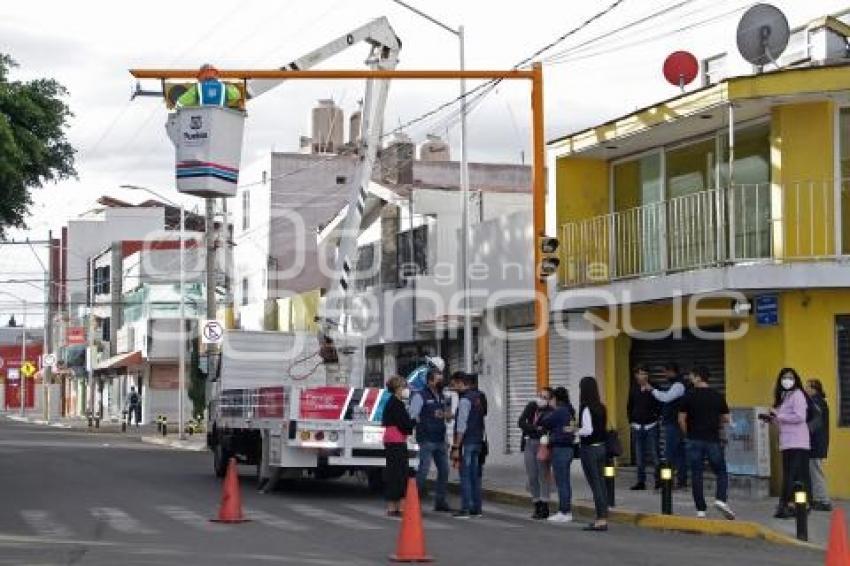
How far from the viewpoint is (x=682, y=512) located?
17.1 metres

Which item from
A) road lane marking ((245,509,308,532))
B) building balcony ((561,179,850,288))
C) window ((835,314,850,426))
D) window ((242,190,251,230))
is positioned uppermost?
window ((242,190,251,230))

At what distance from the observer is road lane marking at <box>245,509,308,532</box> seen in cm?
1576

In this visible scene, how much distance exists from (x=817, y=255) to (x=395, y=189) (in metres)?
19.1

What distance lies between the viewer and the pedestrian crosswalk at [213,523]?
15.5 m

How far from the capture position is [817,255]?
19094 mm

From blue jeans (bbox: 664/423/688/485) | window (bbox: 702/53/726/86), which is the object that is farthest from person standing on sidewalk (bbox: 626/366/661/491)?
window (bbox: 702/53/726/86)

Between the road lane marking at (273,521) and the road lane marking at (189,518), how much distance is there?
61 centimetres

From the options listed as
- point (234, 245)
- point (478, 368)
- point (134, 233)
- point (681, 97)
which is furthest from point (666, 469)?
point (134, 233)

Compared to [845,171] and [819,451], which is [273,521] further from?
[845,171]

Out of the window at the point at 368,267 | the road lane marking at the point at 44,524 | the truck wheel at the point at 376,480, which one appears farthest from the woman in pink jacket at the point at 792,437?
the window at the point at 368,267

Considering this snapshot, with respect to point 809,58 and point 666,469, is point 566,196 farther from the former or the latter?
point 666,469

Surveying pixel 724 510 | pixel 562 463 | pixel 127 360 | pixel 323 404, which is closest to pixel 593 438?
Answer: pixel 562 463

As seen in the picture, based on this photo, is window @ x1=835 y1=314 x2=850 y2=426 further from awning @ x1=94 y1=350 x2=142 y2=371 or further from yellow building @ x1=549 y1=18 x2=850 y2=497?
awning @ x1=94 y1=350 x2=142 y2=371

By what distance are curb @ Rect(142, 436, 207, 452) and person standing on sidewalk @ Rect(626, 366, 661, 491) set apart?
781 inches
